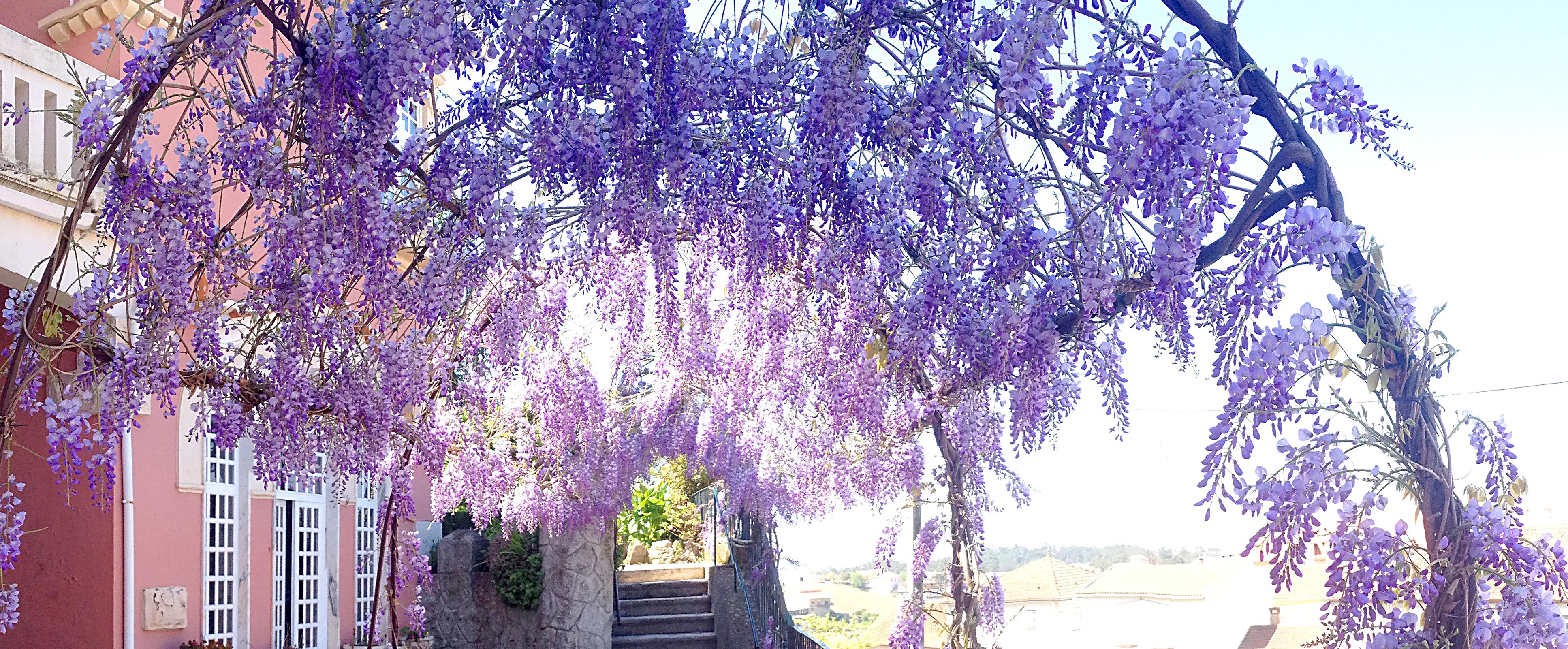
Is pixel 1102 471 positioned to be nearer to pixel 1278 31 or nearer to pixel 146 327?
pixel 1278 31

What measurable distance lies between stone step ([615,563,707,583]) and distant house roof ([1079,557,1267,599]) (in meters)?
4.04

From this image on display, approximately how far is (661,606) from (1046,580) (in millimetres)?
3304

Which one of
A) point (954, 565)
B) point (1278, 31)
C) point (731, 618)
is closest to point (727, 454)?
point (731, 618)

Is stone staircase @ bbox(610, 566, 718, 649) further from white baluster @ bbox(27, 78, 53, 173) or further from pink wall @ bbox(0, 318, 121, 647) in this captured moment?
white baluster @ bbox(27, 78, 53, 173)

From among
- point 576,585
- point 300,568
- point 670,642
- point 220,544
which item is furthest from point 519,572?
point 220,544

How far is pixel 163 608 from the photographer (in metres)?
5.64

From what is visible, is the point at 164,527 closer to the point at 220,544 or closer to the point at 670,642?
the point at 220,544

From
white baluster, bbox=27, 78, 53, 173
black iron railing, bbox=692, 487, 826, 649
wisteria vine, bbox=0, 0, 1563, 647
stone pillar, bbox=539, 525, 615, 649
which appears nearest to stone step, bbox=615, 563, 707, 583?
black iron railing, bbox=692, 487, 826, 649

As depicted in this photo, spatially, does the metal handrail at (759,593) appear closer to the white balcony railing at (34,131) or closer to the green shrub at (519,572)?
the green shrub at (519,572)

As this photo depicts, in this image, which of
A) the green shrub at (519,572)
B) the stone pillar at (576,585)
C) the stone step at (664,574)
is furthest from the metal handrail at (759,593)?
the green shrub at (519,572)

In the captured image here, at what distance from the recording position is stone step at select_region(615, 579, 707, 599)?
9609mm

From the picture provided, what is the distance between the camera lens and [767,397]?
676 cm

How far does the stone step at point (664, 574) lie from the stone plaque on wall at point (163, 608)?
450 centimetres

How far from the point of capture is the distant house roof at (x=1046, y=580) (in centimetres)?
961
